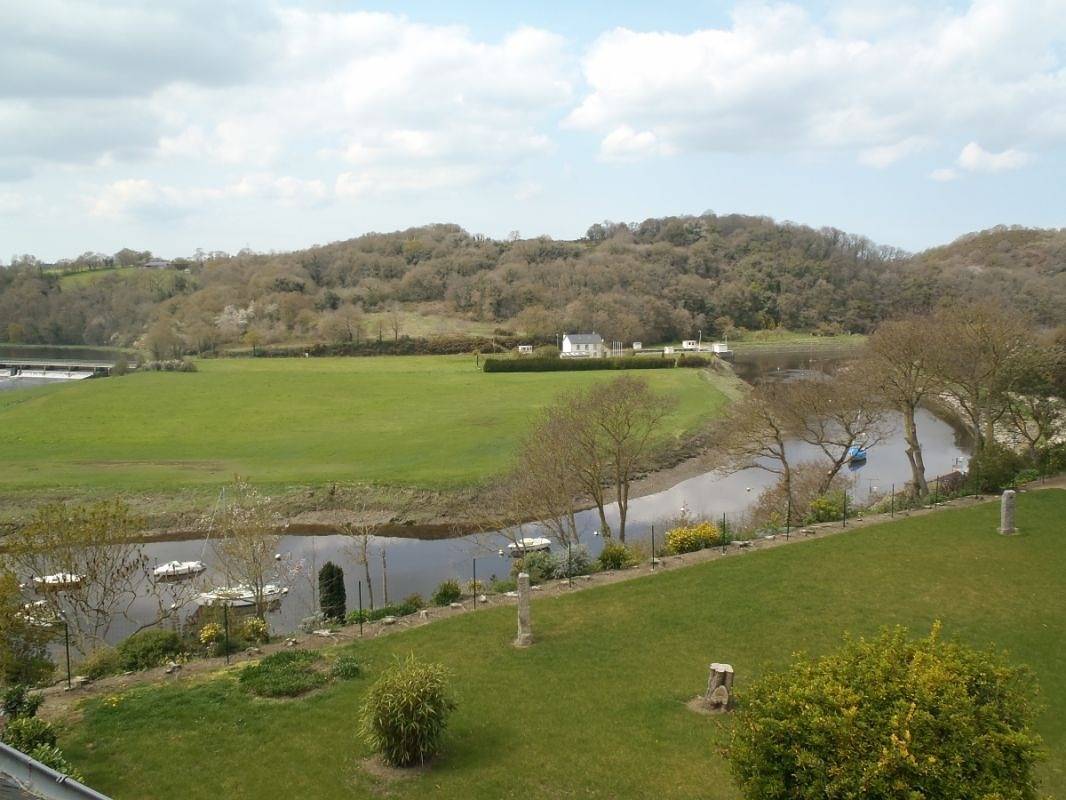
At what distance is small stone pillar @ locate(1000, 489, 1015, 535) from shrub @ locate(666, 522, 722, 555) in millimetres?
8490

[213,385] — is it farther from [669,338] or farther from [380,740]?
[669,338]

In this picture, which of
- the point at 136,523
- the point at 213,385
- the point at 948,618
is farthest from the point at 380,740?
the point at 213,385

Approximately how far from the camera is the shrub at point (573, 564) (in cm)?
2134

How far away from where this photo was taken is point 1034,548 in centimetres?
2105

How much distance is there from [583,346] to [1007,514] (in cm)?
7644

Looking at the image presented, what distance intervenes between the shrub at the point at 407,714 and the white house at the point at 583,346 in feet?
279

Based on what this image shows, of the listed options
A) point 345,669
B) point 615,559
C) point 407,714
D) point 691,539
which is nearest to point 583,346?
point 691,539

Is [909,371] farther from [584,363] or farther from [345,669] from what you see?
[584,363]

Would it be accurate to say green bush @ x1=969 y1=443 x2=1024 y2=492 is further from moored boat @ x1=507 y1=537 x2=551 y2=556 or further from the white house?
the white house

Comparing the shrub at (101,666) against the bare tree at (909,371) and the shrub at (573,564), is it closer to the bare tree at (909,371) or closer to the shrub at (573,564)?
the shrub at (573,564)

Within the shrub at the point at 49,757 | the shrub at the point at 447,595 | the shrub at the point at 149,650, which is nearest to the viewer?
the shrub at the point at 49,757

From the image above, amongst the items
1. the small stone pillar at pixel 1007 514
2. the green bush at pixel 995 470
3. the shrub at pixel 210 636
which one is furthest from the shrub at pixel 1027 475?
the shrub at pixel 210 636

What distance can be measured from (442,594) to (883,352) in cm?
2211

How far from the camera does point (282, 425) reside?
5400 centimetres
